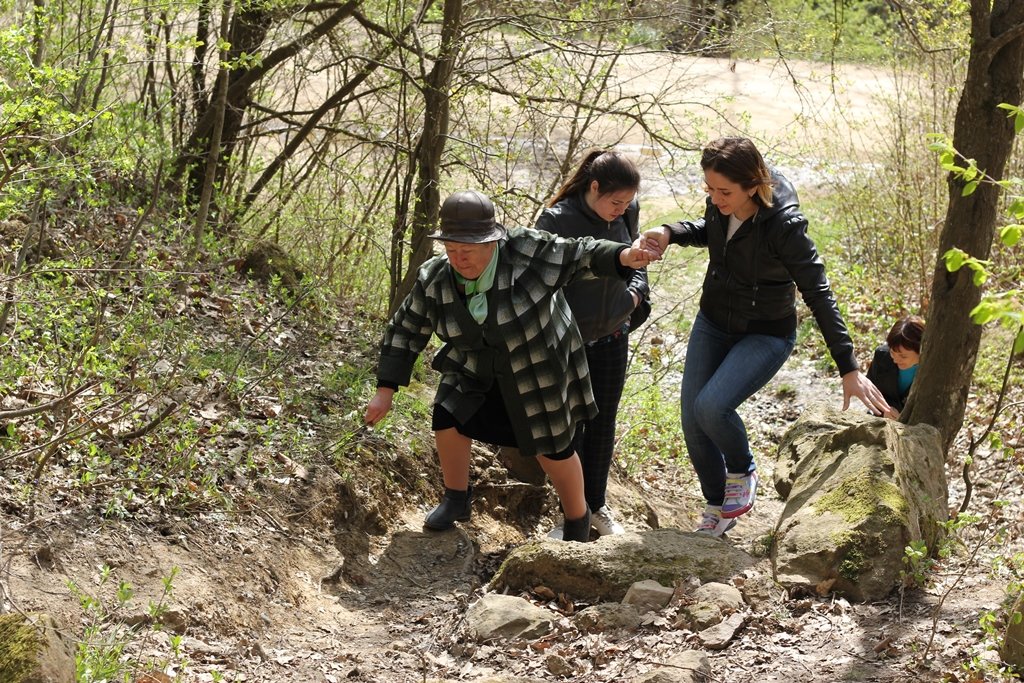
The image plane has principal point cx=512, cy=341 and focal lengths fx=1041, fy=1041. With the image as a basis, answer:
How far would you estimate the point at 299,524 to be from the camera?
5.35 meters

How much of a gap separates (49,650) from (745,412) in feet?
23.2

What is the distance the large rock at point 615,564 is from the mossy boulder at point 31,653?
2156 millimetres

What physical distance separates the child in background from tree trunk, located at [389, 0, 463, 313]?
2943 millimetres

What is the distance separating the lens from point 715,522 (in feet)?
17.7

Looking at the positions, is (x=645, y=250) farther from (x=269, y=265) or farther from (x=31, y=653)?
(x=269, y=265)

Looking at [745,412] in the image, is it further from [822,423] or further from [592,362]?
[592,362]

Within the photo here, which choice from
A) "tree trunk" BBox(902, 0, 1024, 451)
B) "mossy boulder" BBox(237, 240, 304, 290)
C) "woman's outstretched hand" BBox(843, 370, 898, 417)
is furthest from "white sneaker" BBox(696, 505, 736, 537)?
"mossy boulder" BBox(237, 240, 304, 290)

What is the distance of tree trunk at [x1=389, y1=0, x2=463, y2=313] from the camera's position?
6.52 m

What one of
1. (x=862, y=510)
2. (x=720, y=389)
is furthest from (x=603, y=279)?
(x=862, y=510)

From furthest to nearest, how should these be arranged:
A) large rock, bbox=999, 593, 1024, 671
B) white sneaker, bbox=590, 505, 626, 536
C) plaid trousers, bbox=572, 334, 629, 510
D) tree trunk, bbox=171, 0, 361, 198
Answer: tree trunk, bbox=171, 0, 361, 198, white sneaker, bbox=590, 505, 626, 536, plaid trousers, bbox=572, 334, 629, 510, large rock, bbox=999, 593, 1024, 671

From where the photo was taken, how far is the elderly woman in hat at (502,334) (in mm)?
4645

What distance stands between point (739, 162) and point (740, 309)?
76 centimetres

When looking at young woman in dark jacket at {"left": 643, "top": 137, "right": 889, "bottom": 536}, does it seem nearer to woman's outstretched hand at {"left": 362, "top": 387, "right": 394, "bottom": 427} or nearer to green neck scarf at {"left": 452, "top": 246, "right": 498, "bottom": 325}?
green neck scarf at {"left": 452, "top": 246, "right": 498, "bottom": 325}

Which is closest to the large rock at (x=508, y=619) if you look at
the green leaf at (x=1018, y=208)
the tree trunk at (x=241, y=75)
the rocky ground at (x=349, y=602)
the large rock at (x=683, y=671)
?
the rocky ground at (x=349, y=602)
